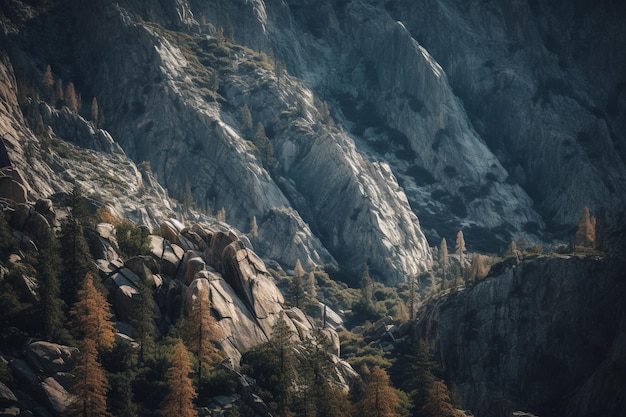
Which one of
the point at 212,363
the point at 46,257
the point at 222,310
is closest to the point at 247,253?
the point at 222,310

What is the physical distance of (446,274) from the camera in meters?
188

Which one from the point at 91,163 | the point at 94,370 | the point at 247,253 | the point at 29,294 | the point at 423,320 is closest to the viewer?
the point at 94,370

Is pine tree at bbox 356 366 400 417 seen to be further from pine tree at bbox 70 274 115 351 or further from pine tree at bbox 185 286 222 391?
pine tree at bbox 70 274 115 351

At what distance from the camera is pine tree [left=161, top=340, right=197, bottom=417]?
78.3 metres

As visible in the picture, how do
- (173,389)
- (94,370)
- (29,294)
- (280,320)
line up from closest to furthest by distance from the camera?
(94,370) → (173,389) → (29,294) → (280,320)

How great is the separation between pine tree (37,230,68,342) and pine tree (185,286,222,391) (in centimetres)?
1450

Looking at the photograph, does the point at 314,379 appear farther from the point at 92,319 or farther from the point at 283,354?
the point at 92,319

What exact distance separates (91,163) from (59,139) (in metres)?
10.2

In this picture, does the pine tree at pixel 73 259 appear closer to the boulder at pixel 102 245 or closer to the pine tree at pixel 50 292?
the pine tree at pixel 50 292

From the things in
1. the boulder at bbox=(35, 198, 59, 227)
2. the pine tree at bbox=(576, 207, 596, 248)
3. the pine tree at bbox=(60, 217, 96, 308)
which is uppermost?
the pine tree at bbox=(576, 207, 596, 248)

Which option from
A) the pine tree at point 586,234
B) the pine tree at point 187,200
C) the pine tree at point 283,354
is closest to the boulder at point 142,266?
the pine tree at point 283,354

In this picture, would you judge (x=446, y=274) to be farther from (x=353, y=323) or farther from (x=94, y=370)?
(x=94, y=370)

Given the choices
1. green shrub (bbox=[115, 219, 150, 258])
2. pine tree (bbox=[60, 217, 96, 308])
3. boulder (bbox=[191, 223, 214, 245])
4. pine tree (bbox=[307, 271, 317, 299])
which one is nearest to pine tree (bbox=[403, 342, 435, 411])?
boulder (bbox=[191, 223, 214, 245])

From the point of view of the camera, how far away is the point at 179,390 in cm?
7950
